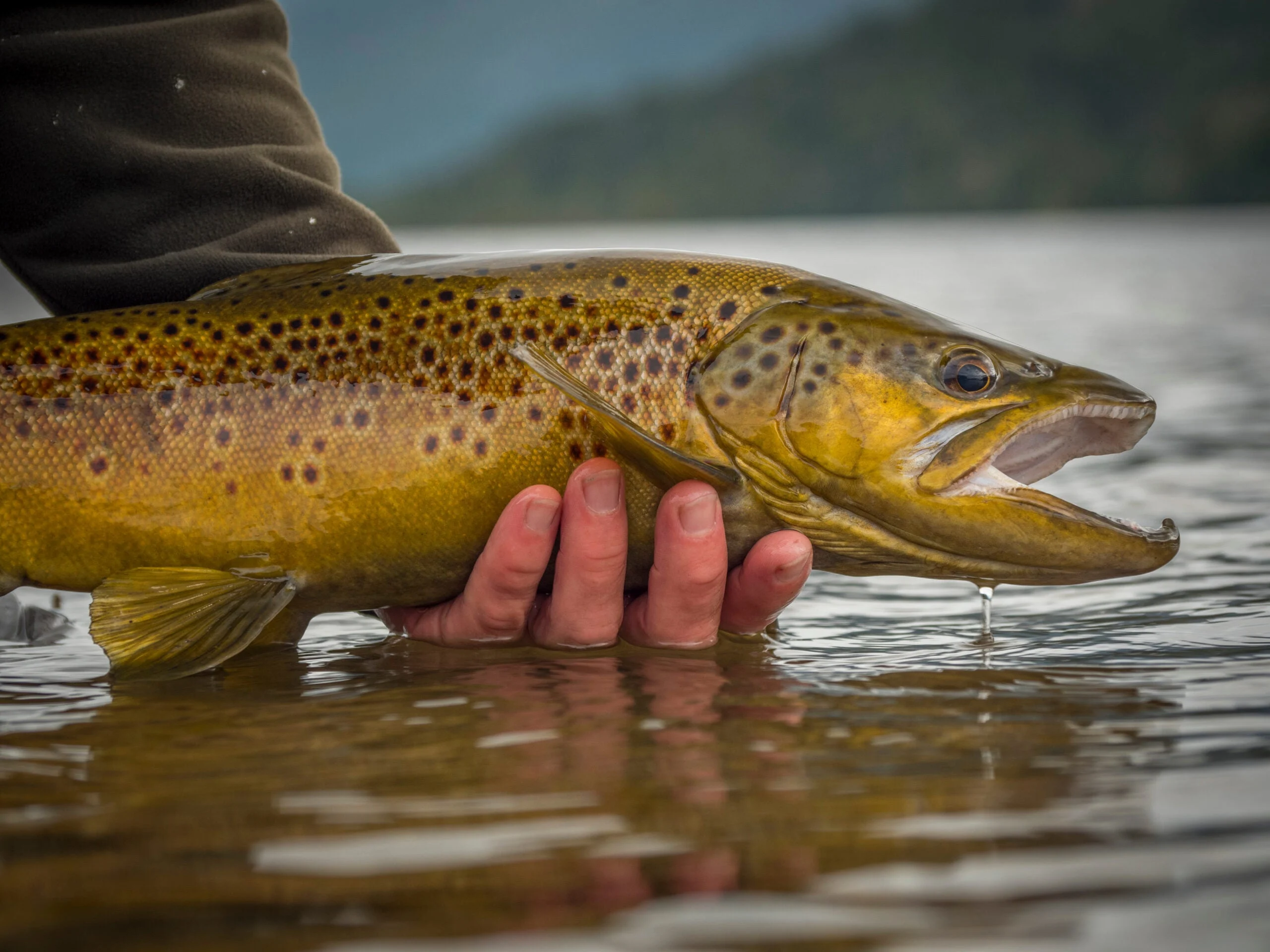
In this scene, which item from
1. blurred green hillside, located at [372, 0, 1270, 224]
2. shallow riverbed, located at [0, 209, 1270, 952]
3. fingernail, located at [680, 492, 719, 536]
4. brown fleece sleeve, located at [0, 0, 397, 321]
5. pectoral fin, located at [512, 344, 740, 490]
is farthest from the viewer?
blurred green hillside, located at [372, 0, 1270, 224]

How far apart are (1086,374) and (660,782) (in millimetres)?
1820

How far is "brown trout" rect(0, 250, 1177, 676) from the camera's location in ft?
11.6

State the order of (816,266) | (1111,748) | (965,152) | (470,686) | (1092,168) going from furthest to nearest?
(965,152)
(1092,168)
(816,266)
(470,686)
(1111,748)

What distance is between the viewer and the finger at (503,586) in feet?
11.5

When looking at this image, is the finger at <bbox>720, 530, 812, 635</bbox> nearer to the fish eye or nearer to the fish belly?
the fish belly

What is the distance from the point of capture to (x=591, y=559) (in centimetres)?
353

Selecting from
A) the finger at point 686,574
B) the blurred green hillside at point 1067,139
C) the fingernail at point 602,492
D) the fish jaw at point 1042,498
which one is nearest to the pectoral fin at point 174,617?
the fingernail at point 602,492

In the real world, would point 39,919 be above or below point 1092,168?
below

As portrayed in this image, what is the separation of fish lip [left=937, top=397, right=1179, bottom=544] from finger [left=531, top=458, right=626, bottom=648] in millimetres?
867

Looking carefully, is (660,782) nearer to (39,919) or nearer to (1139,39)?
(39,919)

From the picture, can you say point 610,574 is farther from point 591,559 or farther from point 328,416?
point 328,416

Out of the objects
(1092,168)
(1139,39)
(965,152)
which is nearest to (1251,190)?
(1092,168)

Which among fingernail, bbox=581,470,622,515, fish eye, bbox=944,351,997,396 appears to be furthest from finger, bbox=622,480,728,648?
fish eye, bbox=944,351,997,396

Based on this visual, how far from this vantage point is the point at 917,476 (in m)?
3.53
